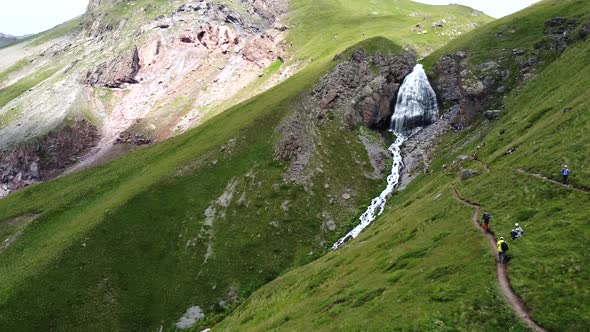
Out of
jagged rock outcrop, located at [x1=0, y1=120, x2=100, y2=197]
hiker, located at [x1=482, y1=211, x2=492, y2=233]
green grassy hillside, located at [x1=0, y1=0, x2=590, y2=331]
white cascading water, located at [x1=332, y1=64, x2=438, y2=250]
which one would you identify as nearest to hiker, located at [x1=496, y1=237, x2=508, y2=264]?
green grassy hillside, located at [x1=0, y1=0, x2=590, y2=331]

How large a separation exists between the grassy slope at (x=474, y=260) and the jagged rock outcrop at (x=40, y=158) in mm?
150437

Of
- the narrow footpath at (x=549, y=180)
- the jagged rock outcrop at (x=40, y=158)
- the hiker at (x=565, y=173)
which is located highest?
the hiker at (x=565, y=173)

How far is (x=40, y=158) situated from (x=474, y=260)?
618 feet

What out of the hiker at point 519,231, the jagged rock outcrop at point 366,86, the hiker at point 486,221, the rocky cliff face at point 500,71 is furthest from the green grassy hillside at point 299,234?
the rocky cliff face at point 500,71

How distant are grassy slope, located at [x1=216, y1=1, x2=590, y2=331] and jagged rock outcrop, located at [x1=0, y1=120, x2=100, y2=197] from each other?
150 metres

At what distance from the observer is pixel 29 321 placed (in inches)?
2368

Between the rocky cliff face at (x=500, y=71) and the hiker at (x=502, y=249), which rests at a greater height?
the rocky cliff face at (x=500, y=71)

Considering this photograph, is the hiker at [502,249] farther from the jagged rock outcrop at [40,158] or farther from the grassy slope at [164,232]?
the jagged rock outcrop at [40,158]

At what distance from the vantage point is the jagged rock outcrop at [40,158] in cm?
17588

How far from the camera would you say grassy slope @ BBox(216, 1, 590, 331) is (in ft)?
86.5

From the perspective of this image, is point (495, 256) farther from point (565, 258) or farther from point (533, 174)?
point (533, 174)

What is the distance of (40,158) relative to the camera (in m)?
177

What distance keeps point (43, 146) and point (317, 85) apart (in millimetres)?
131150

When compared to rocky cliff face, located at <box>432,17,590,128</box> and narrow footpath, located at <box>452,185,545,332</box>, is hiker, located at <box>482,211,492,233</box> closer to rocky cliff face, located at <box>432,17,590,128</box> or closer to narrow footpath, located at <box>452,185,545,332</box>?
narrow footpath, located at <box>452,185,545,332</box>
